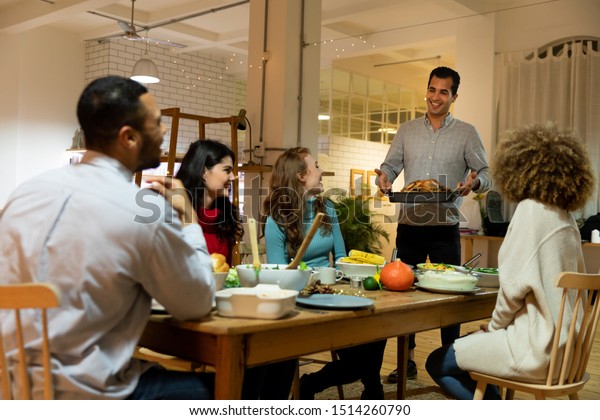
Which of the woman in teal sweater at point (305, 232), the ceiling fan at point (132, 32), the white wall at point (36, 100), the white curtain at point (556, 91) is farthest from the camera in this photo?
the white wall at point (36, 100)

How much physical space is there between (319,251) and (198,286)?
1535mm

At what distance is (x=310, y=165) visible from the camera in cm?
313

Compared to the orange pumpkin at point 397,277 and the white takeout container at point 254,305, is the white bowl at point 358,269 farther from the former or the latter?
the white takeout container at point 254,305

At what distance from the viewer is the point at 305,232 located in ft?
9.84

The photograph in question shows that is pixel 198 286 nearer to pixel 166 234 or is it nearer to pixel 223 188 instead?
pixel 166 234

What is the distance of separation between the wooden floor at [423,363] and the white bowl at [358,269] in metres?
1.39

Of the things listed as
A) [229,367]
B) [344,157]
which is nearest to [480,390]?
[229,367]

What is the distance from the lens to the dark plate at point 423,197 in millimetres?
3096

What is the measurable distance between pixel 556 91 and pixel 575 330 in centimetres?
514

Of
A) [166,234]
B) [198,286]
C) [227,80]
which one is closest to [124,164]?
[166,234]

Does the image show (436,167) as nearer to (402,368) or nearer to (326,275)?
(402,368)

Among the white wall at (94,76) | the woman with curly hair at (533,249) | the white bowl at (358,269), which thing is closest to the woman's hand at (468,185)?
the white bowl at (358,269)

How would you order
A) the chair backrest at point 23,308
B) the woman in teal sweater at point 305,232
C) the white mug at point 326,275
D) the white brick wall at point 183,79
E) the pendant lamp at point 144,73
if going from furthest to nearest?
the white brick wall at point 183,79
the pendant lamp at point 144,73
the woman in teal sweater at point 305,232
the white mug at point 326,275
the chair backrest at point 23,308

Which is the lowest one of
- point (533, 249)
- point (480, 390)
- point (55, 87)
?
point (480, 390)
